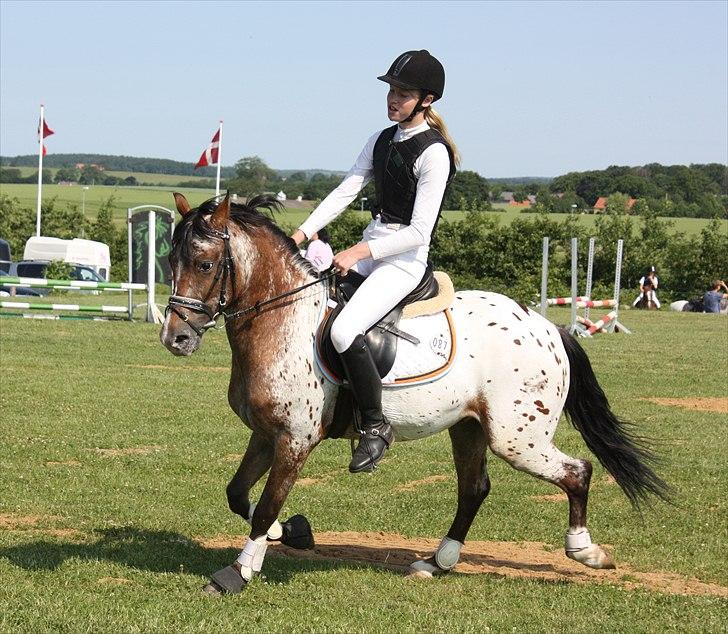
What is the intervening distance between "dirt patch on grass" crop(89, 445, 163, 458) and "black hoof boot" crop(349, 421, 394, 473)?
5257 mm

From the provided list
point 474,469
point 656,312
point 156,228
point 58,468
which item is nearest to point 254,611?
point 474,469

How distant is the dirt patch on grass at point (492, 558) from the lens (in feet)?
24.3

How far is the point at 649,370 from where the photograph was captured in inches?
786

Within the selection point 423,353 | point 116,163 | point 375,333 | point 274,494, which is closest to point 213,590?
point 274,494

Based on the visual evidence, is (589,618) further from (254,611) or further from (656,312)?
(656,312)

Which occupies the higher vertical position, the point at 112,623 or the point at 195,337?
the point at 195,337

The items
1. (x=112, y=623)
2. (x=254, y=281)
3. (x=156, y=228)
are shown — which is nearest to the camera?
(x=112, y=623)

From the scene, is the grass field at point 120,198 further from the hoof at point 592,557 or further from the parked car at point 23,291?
the hoof at point 592,557

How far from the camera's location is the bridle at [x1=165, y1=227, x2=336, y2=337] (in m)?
6.13

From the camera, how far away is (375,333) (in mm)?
6527

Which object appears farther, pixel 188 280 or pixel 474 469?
pixel 474 469

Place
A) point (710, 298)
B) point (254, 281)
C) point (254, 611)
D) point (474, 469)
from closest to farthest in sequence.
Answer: point (254, 611) → point (254, 281) → point (474, 469) → point (710, 298)

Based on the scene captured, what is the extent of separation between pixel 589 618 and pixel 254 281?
2.69 m

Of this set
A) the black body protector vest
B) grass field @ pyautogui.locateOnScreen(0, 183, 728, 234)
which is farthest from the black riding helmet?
grass field @ pyautogui.locateOnScreen(0, 183, 728, 234)
